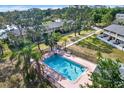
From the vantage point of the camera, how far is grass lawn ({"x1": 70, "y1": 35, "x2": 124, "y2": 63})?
7.75 metres

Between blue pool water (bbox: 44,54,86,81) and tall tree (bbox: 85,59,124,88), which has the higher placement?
tall tree (bbox: 85,59,124,88)

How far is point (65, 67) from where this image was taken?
8680 millimetres

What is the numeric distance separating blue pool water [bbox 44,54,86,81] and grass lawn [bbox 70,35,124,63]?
682mm

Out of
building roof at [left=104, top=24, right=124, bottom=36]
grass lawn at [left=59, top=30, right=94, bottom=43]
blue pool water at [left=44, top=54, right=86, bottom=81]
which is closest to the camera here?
blue pool water at [left=44, top=54, right=86, bottom=81]

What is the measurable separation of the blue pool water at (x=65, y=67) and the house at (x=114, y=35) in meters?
1.51

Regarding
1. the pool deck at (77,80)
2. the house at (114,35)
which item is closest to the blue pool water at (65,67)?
the pool deck at (77,80)

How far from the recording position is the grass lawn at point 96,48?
775 cm

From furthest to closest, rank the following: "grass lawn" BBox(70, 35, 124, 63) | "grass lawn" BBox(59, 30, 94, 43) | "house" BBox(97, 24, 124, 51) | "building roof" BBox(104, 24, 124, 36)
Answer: "grass lawn" BBox(59, 30, 94, 43)
"building roof" BBox(104, 24, 124, 36)
"house" BBox(97, 24, 124, 51)
"grass lawn" BBox(70, 35, 124, 63)

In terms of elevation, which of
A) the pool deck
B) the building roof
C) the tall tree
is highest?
the building roof

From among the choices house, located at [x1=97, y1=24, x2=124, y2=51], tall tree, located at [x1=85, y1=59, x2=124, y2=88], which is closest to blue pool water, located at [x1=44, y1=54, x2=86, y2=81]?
house, located at [x1=97, y1=24, x2=124, y2=51]

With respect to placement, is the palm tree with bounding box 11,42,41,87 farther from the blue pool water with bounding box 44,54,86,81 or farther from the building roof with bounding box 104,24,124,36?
the building roof with bounding box 104,24,124,36

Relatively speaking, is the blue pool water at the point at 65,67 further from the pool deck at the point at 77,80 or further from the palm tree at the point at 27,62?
the palm tree at the point at 27,62

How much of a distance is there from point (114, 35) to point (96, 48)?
0.93 meters

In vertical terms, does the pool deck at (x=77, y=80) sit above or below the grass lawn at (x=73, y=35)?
below
